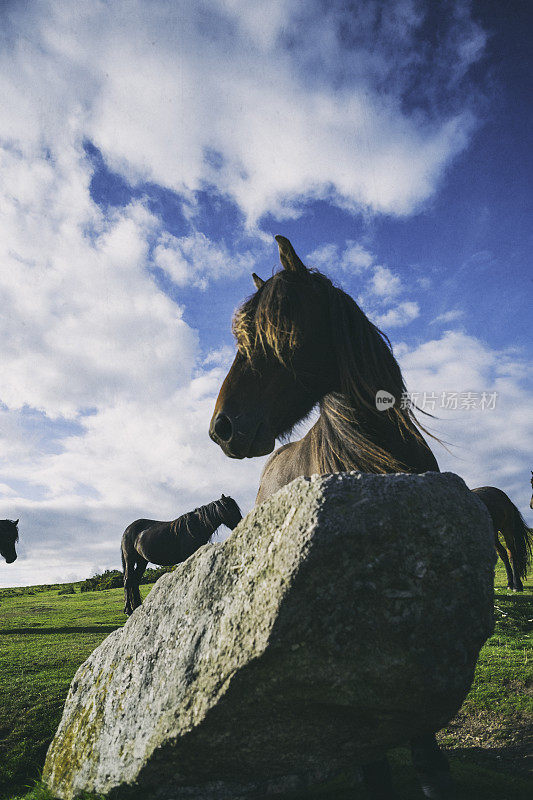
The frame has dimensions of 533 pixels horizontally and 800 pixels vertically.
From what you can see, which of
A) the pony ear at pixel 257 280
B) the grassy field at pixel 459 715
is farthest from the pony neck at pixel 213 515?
the pony ear at pixel 257 280

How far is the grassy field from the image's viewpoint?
296 centimetres

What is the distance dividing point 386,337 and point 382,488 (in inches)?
60.2

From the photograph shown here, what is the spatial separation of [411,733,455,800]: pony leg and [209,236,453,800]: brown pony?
1.47m

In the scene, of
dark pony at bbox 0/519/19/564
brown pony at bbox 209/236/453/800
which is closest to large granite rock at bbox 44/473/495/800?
brown pony at bbox 209/236/453/800

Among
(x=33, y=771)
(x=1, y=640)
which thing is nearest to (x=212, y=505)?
(x=1, y=640)

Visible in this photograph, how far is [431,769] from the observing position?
227 centimetres

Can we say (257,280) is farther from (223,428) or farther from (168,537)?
(168,537)

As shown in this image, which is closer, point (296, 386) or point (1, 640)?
point (296, 386)

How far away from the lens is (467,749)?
351 centimetres

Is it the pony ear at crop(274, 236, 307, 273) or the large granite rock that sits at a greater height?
the pony ear at crop(274, 236, 307, 273)

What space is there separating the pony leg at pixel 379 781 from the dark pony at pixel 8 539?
17547 mm

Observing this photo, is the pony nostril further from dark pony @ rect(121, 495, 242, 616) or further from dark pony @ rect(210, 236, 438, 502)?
dark pony @ rect(121, 495, 242, 616)

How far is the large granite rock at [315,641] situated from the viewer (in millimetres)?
1941

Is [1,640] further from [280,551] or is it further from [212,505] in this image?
[280,551]
